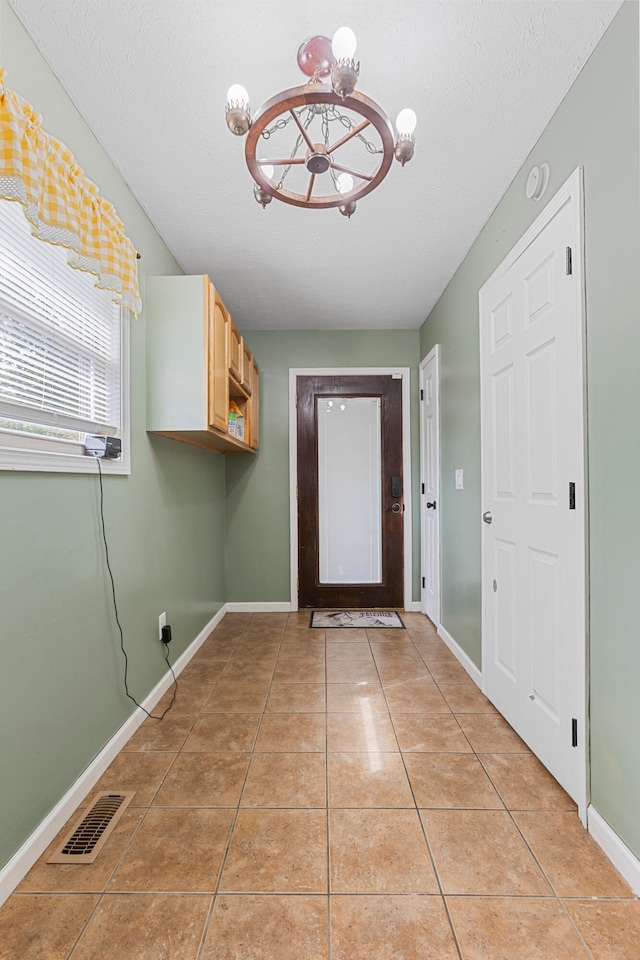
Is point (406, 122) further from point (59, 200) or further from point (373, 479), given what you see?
point (373, 479)

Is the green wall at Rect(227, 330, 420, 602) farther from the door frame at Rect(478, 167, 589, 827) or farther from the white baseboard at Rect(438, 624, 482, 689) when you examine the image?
the door frame at Rect(478, 167, 589, 827)

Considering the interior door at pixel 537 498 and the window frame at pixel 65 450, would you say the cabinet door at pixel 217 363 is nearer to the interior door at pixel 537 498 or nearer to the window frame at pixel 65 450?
the window frame at pixel 65 450

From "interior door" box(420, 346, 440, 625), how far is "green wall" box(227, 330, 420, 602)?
5.2 inches

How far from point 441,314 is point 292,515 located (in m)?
2.03

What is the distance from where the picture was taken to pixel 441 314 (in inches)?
130

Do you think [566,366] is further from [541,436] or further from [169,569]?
[169,569]

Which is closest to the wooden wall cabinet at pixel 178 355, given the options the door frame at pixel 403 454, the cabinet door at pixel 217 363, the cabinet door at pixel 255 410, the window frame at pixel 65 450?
the cabinet door at pixel 217 363

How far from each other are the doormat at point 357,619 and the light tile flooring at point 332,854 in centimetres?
131

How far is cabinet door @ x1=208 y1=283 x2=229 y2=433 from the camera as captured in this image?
2.33 metres

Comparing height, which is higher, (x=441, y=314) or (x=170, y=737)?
(x=441, y=314)

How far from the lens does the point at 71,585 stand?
158 centimetres

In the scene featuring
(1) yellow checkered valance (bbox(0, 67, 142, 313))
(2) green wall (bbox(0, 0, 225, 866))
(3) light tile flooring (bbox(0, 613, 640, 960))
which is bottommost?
(3) light tile flooring (bbox(0, 613, 640, 960))

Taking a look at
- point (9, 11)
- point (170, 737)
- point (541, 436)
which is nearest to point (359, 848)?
point (170, 737)

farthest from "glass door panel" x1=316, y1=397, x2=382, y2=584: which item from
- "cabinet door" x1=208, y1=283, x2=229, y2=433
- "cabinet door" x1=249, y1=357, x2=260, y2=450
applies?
"cabinet door" x1=208, y1=283, x2=229, y2=433
